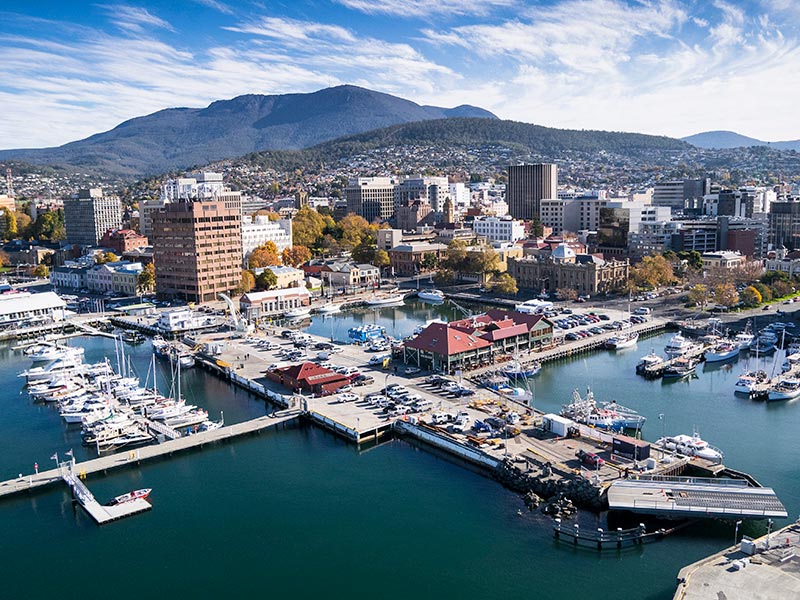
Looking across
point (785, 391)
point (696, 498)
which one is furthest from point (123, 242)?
point (696, 498)

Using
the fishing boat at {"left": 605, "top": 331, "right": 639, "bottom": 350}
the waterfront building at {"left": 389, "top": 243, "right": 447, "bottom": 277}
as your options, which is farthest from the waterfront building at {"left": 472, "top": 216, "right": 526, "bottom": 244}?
the fishing boat at {"left": 605, "top": 331, "right": 639, "bottom": 350}

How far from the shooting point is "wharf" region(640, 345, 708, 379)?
4288cm

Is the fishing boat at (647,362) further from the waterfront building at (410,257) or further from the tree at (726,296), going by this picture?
the waterfront building at (410,257)

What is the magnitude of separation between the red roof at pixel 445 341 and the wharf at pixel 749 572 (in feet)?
68.5

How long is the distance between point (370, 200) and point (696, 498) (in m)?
105

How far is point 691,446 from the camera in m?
30.0

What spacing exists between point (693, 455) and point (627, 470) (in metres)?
4.00

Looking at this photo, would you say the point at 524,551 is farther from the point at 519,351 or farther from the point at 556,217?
the point at 556,217

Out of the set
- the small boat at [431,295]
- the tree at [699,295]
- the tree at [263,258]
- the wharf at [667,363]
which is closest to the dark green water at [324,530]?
the wharf at [667,363]

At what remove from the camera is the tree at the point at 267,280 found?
70.9 metres

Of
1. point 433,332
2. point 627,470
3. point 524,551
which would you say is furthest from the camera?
point 433,332

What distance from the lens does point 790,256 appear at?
74062 mm

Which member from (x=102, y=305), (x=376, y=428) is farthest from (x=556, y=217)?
(x=376, y=428)

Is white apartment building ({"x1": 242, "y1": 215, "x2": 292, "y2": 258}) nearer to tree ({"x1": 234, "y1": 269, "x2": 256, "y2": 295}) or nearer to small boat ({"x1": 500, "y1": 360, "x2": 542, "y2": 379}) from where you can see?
tree ({"x1": 234, "y1": 269, "x2": 256, "y2": 295})
